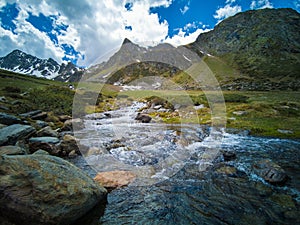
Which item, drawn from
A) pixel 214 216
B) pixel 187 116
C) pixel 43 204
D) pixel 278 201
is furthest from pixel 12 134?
pixel 187 116

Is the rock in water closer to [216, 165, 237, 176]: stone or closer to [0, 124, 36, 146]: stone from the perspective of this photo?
[0, 124, 36, 146]: stone

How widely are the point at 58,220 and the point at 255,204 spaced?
28.4 ft

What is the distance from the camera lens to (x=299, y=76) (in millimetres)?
120938

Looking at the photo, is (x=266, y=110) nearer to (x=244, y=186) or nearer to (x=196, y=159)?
(x=196, y=159)

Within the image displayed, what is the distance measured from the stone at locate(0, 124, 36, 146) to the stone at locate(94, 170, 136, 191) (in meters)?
8.02

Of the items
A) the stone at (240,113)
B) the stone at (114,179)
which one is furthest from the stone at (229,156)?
the stone at (240,113)

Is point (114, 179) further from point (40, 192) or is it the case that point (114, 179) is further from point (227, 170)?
point (227, 170)

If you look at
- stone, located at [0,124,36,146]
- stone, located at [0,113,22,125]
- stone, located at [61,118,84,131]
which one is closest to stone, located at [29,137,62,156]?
stone, located at [0,124,36,146]

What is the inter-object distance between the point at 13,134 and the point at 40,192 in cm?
1035

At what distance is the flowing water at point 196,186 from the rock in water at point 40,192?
123cm

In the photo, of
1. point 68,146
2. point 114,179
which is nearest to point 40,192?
point 114,179

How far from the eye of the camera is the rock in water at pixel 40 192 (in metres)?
5.88

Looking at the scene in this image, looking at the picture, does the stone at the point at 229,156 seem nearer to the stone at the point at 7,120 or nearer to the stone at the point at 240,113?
the stone at the point at 240,113

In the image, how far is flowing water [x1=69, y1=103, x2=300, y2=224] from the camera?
299 inches
